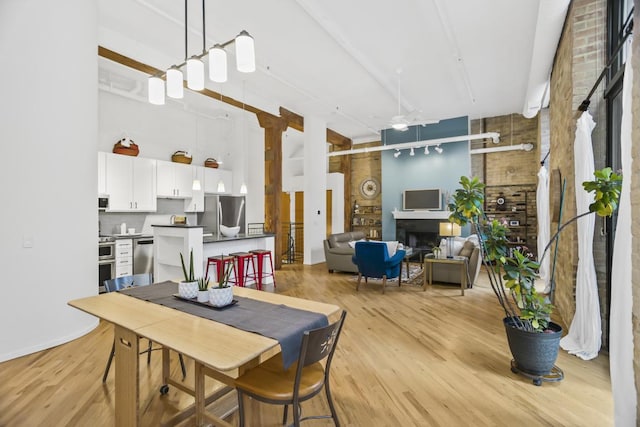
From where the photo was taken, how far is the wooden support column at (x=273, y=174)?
7453 mm

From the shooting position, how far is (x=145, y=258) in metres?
5.66

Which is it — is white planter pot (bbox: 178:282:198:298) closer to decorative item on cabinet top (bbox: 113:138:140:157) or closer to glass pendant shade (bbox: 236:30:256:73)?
glass pendant shade (bbox: 236:30:256:73)

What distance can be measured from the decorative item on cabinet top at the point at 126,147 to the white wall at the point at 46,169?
2.33 m

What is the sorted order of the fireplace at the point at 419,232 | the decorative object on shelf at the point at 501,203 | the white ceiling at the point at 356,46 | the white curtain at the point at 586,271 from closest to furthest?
the white curtain at the point at 586,271 < the white ceiling at the point at 356,46 < the decorative object on shelf at the point at 501,203 < the fireplace at the point at 419,232

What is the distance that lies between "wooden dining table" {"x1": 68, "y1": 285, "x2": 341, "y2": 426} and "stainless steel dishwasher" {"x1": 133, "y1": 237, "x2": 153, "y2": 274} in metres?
3.59

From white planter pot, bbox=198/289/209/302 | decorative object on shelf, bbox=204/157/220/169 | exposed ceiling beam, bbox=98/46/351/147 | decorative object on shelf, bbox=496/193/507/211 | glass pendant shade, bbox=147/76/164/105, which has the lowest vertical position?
white planter pot, bbox=198/289/209/302

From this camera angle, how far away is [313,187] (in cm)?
820

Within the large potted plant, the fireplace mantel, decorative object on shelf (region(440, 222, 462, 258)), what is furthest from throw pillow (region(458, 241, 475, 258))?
the large potted plant

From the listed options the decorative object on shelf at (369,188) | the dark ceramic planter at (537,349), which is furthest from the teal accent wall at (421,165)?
the dark ceramic planter at (537,349)

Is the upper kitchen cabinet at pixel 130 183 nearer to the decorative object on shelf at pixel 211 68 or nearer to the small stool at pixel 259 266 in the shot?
the small stool at pixel 259 266

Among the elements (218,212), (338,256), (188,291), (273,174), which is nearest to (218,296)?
(188,291)

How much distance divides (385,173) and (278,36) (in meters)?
5.70

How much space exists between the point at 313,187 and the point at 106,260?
465cm

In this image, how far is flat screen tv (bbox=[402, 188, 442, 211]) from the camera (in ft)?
28.1
